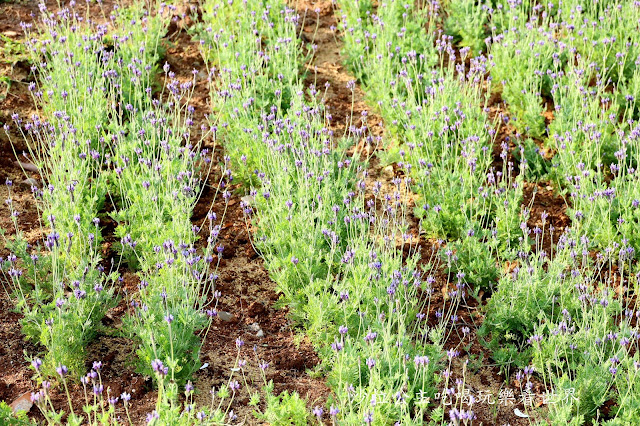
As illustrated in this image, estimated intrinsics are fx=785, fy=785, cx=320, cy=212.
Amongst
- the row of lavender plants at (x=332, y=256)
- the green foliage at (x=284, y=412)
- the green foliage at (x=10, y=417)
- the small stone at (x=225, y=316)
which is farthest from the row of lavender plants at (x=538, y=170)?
the green foliage at (x=10, y=417)

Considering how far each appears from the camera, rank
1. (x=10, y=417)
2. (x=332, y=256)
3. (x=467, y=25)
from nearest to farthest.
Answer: (x=10, y=417)
(x=332, y=256)
(x=467, y=25)

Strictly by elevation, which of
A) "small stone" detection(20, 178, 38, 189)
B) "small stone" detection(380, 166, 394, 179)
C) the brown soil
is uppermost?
"small stone" detection(20, 178, 38, 189)

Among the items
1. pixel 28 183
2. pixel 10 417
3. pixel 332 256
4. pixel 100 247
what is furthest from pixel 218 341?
pixel 28 183

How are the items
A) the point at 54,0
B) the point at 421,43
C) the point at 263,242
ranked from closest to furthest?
the point at 263,242
the point at 421,43
the point at 54,0

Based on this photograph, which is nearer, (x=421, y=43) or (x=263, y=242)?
(x=263, y=242)

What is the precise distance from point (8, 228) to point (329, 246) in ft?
6.21

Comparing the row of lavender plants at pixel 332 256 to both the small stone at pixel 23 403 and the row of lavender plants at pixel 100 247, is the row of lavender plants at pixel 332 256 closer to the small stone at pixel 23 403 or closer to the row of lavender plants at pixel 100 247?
the row of lavender plants at pixel 100 247

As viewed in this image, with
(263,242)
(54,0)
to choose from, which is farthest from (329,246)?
(54,0)

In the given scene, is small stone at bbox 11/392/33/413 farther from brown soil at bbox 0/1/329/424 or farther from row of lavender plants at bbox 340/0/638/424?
row of lavender plants at bbox 340/0/638/424

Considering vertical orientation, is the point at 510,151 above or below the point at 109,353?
above

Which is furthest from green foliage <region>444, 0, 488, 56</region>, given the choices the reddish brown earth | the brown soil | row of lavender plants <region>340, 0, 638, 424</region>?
the brown soil

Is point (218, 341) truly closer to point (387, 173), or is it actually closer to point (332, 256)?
point (332, 256)

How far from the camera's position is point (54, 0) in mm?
7164

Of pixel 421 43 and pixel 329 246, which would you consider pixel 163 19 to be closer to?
pixel 421 43
